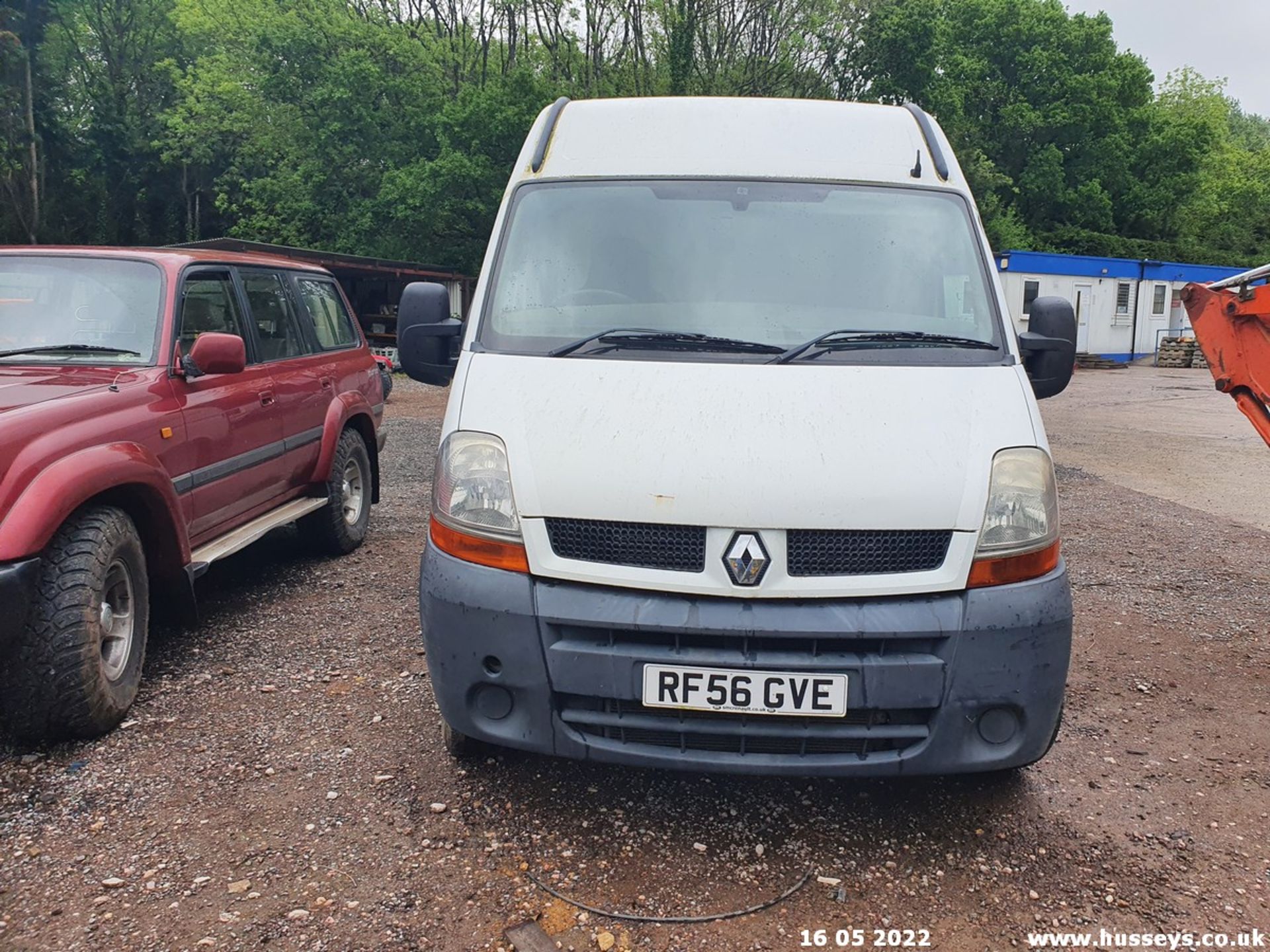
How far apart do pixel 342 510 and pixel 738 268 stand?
12.2 ft

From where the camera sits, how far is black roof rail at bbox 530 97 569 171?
3.77 metres

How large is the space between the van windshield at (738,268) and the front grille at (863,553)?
72cm

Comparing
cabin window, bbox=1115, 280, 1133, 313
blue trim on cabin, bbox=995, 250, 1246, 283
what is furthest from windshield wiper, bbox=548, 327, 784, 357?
cabin window, bbox=1115, 280, 1133, 313

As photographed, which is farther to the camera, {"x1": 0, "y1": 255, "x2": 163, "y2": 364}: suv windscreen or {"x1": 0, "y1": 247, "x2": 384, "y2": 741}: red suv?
{"x1": 0, "y1": 255, "x2": 163, "y2": 364}: suv windscreen

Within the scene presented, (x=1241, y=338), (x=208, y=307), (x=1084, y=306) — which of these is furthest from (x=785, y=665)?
(x=1084, y=306)

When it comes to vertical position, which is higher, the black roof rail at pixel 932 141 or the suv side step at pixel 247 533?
the black roof rail at pixel 932 141

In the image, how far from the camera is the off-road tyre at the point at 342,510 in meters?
5.95

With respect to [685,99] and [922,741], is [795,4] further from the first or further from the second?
[922,741]

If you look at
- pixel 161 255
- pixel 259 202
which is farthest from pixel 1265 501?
pixel 259 202

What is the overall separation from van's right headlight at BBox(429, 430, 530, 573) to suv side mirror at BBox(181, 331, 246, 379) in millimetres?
1859

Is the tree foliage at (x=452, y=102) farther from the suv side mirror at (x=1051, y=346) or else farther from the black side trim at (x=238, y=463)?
the suv side mirror at (x=1051, y=346)

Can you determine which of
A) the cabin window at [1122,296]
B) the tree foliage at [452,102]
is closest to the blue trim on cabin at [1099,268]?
the cabin window at [1122,296]

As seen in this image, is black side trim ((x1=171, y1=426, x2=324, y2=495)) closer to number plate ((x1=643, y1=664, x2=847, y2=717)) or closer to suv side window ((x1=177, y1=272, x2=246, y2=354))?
suv side window ((x1=177, y1=272, x2=246, y2=354))

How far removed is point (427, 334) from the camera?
3771mm
